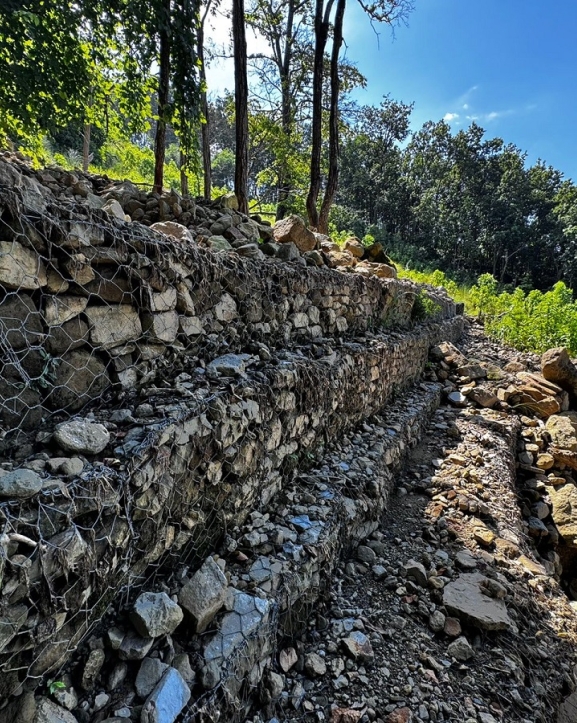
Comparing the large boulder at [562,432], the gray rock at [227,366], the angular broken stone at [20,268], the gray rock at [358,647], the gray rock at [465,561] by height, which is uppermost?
the angular broken stone at [20,268]

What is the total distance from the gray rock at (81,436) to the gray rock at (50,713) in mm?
638

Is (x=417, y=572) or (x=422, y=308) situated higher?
(x=422, y=308)

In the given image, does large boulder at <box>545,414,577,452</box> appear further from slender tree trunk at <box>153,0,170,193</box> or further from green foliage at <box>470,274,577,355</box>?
slender tree trunk at <box>153,0,170,193</box>

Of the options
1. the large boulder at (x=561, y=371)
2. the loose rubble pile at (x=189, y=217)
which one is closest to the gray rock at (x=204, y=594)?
the loose rubble pile at (x=189, y=217)

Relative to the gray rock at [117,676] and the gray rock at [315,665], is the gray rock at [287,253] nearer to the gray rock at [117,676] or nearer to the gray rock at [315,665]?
the gray rock at [315,665]

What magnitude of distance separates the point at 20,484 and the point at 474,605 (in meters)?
2.37

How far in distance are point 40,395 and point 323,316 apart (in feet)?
8.35

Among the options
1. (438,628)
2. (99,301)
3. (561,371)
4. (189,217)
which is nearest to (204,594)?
(99,301)

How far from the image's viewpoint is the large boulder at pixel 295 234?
3.93 metres

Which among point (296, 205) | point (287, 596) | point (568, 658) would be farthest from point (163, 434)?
point (296, 205)

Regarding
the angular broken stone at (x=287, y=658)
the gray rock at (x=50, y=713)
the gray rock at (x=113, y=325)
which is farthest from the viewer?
the angular broken stone at (x=287, y=658)

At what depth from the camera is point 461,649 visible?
6.35ft

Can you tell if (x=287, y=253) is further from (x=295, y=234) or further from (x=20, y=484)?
(x=20, y=484)

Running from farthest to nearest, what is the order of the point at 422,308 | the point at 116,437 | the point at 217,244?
1. the point at 422,308
2. the point at 217,244
3. the point at 116,437
